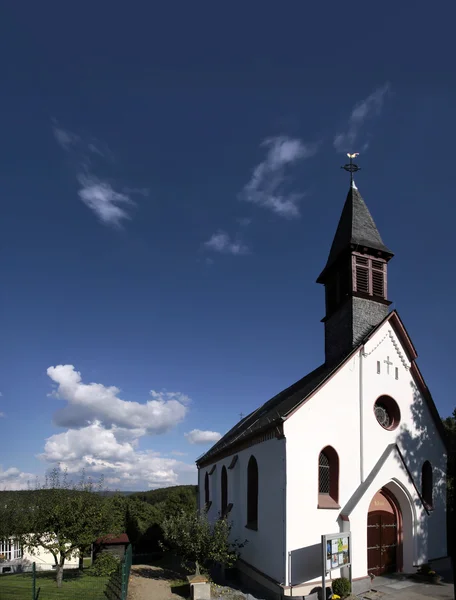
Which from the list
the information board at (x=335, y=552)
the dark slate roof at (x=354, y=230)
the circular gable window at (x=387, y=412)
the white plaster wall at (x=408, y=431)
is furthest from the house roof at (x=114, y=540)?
the dark slate roof at (x=354, y=230)

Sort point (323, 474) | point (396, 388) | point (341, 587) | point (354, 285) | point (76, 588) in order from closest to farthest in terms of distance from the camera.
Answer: point (341, 587) < point (323, 474) < point (396, 388) < point (76, 588) < point (354, 285)

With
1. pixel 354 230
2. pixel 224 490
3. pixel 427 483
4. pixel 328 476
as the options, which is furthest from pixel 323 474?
pixel 354 230

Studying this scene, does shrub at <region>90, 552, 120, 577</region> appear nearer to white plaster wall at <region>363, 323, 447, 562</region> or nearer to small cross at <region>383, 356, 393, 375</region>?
white plaster wall at <region>363, 323, 447, 562</region>

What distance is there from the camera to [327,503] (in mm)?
16391

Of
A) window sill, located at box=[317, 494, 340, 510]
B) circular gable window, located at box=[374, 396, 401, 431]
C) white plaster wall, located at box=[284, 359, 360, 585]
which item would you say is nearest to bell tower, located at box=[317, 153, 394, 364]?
white plaster wall, located at box=[284, 359, 360, 585]

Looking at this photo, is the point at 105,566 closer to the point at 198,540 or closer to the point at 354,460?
the point at 198,540

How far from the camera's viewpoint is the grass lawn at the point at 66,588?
13.6 m

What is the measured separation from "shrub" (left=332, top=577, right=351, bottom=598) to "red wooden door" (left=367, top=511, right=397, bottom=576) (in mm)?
2668

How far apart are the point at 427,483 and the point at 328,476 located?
223 inches

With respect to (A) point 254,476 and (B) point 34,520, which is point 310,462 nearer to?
(A) point 254,476

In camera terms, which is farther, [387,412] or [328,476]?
[387,412]

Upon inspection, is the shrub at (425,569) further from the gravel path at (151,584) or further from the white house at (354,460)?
the gravel path at (151,584)

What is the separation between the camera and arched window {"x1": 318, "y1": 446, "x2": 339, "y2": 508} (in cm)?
1683

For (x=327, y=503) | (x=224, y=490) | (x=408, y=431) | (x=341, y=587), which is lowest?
(x=341, y=587)
